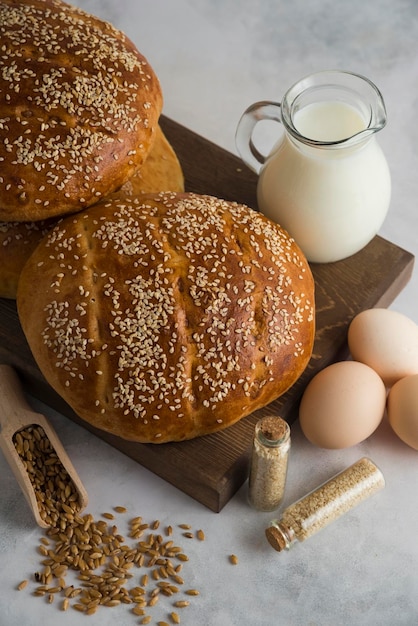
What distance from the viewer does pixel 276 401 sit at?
2459mm

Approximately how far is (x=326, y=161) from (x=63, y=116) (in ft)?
2.09

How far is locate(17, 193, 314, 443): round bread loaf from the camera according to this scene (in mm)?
2221

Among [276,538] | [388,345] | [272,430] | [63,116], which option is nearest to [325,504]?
[276,538]

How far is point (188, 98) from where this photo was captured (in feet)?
10.8

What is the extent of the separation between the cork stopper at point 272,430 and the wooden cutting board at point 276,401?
128 millimetres

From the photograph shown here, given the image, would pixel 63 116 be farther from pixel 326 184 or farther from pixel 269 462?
pixel 269 462

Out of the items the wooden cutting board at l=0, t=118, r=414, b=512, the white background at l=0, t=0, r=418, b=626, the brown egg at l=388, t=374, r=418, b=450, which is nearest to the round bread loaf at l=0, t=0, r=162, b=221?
the wooden cutting board at l=0, t=118, r=414, b=512

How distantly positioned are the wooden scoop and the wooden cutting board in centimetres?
6

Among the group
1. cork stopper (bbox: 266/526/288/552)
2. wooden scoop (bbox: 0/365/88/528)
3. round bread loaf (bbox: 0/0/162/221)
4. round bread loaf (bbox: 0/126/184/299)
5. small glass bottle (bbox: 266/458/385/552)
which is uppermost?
round bread loaf (bbox: 0/0/162/221)

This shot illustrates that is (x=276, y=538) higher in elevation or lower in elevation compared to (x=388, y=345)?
lower

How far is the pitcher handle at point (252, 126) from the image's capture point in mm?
2525

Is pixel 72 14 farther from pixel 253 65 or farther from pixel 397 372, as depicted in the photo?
pixel 397 372

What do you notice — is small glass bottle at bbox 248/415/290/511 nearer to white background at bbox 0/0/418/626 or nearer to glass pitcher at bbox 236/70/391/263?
white background at bbox 0/0/418/626

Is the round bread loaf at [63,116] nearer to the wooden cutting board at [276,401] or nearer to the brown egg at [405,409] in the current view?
the wooden cutting board at [276,401]
